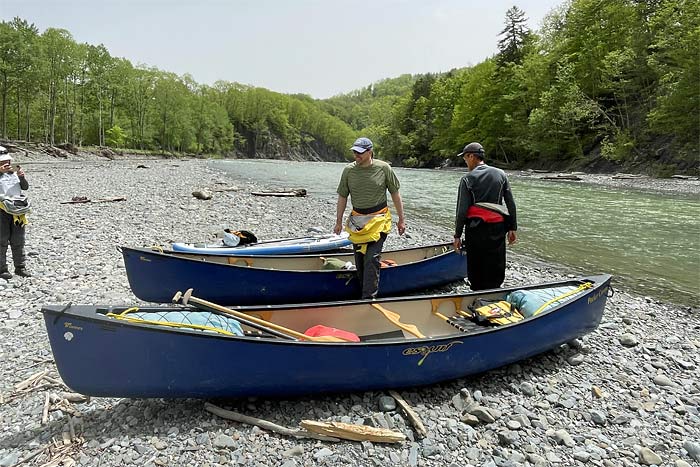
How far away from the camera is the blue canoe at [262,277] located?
6.14 metres

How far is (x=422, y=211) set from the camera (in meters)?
19.0

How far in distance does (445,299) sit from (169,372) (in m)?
3.30

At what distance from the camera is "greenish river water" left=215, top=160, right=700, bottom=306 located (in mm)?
9422

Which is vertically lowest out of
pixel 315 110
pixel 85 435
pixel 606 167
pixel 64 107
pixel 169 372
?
pixel 85 435

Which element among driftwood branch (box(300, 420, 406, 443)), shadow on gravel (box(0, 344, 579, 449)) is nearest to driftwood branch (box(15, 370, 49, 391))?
shadow on gravel (box(0, 344, 579, 449))

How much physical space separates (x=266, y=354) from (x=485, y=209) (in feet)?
11.1

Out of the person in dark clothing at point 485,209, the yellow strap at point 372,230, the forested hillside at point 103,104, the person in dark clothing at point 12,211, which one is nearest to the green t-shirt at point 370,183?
the yellow strap at point 372,230

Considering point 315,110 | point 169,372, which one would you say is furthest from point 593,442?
point 315,110

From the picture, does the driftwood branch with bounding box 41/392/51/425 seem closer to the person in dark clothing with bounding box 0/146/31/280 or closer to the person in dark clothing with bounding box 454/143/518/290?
the person in dark clothing with bounding box 0/146/31/280

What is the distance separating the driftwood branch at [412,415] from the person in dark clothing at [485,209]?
236 centimetres

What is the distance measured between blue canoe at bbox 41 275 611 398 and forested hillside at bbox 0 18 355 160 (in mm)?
51303

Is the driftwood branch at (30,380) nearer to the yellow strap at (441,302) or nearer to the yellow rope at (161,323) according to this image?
the yellow rope at (161,323)

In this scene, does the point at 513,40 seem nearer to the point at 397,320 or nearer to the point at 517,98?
the point at 517,98

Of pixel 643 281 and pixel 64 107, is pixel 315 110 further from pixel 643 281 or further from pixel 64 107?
pixel 643 281
